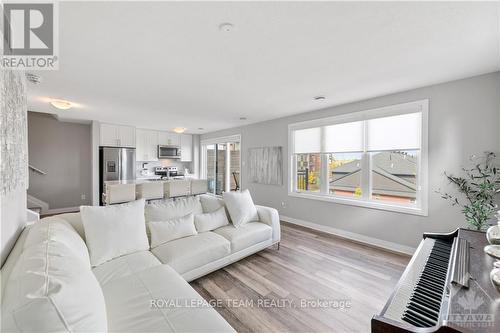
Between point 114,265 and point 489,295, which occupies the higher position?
point 489,295

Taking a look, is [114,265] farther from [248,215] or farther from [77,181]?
[77,181]

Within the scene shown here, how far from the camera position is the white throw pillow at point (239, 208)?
9.15ft

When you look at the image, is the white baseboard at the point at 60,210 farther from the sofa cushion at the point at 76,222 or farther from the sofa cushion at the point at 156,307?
the sofa cushion at the point at 156,307

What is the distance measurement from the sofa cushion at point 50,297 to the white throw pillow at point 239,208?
1866mm

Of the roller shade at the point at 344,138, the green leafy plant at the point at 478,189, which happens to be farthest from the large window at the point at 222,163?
the green leafy plant at the point at 478,189

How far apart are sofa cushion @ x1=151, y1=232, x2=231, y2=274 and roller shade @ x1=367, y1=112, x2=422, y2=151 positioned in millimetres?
2774

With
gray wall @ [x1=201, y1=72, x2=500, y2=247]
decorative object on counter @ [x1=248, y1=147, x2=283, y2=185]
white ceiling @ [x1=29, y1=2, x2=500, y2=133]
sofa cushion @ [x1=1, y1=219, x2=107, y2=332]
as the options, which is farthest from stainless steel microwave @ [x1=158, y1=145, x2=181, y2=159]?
sofa cushion @ [x1=1, y1=219, x2=107, y2=332]

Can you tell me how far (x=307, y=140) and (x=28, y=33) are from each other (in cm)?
395

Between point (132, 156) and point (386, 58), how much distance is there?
5.84 metres

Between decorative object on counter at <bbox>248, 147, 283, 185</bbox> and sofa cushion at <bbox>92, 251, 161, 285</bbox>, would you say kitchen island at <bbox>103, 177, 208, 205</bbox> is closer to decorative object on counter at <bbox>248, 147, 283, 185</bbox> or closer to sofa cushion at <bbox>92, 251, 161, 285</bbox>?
decorative object on counter at <bbox>248, 147, 283, 185</bbox>

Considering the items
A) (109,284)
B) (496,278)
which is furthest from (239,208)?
(496,278)

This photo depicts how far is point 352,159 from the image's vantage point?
360 centimetres

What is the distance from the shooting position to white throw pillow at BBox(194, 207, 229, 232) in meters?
2.51

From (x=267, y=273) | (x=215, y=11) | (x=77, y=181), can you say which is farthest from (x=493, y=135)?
(x=77, y=181)
